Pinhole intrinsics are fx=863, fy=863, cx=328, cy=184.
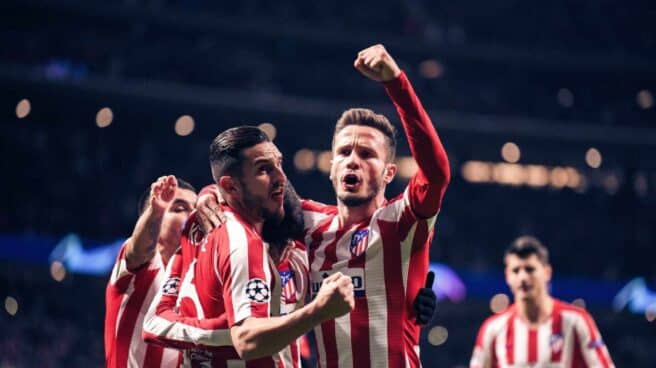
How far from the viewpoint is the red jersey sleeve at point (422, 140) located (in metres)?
4.44

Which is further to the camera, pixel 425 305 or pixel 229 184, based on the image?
pixel 425 305

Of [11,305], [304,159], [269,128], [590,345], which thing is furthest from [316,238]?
[304,159]

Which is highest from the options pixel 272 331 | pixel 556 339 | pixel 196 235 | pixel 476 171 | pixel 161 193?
pixel 476 171

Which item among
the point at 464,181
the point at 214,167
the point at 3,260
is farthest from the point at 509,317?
the point at 464,181

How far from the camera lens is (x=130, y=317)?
546 centimetres

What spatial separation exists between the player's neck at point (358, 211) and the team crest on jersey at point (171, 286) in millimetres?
1055

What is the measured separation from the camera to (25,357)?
20.4 m

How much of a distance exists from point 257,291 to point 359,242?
1207 millimetres

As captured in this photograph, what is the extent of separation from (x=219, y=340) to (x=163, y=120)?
2409 cm

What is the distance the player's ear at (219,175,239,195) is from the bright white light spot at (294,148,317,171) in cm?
2431

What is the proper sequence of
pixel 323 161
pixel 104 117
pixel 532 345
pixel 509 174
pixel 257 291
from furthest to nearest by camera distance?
1. pixel 509 174
2. pixel 323 161
3. pixel 104 117
4. pixel 532 345
5. pixel 257 291

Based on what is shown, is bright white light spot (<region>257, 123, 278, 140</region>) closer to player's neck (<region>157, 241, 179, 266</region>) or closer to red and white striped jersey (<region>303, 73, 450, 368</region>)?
player's neck (<region>157, 241, 179, 266</region>)

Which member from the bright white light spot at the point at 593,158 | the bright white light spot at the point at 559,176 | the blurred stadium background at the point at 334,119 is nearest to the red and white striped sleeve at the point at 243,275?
the blurred stadium background at the point at 334,119

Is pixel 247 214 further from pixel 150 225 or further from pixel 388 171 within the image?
pixel 388 171
